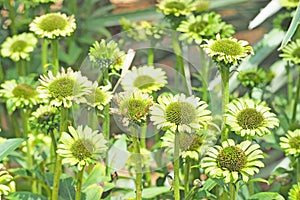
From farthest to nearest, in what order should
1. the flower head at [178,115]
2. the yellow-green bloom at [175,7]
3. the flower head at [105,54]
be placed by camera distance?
the yellow-green bloom at [175,7]
the flower head at [105,54]
the flower head at [178,115]

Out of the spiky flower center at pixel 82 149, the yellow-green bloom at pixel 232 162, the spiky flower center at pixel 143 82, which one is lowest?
the yellow-green bloom at pixel 232 162

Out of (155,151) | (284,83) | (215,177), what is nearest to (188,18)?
(155,151)

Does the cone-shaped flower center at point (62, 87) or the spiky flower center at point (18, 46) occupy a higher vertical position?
the spiky flower center at point (18, 46)

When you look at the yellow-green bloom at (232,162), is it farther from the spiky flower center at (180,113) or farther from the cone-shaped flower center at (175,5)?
the cone-shaped flower center at (175,5)

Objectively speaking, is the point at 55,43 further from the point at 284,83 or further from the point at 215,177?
the point at 284,83

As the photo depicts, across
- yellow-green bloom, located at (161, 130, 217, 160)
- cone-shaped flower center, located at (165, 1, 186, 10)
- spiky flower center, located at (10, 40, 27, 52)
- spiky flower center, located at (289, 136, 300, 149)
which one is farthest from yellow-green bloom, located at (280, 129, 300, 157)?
spiky flower center, located at (10, 40, 27, 52)

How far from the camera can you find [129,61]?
106cm

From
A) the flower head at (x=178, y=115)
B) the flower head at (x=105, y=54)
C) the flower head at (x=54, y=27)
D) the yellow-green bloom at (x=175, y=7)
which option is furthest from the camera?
the yellow-green bloom at (x=175, y=7)

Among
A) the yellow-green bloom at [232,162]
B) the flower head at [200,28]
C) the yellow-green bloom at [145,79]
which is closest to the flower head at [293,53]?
the flower head at [200,28]

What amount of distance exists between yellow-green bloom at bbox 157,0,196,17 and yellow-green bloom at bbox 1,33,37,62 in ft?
0.86

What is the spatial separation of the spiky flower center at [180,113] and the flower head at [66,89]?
137 millimetres

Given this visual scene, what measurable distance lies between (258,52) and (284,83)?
11cm

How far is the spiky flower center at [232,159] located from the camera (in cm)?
88

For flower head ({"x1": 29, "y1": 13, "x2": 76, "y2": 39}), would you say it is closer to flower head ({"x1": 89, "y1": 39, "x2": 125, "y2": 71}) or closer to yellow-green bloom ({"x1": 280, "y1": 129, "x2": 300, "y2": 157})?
flower head ({"x1": 89, "y1": 39, "x2": 125, "y2": 71})
